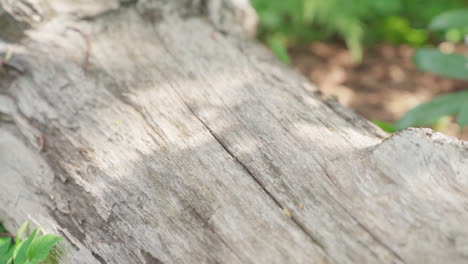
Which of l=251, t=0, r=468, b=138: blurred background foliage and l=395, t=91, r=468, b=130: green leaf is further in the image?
l=251, t=0, r=468, b=138: blurred background foliage

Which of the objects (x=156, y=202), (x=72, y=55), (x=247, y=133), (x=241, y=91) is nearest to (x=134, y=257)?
(x=156, y=202)

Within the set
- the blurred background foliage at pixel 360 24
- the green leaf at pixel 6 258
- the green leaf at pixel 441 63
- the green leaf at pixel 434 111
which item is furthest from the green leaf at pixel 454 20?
the green leaf at pixel 6 258

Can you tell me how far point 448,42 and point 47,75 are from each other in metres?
3.98

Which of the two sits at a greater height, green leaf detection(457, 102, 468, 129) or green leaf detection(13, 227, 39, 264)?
green leaf detection(457, 102, 468, 129)

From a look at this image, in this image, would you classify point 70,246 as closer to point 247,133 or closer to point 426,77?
point 247,133

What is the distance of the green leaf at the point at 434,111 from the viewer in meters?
2.42

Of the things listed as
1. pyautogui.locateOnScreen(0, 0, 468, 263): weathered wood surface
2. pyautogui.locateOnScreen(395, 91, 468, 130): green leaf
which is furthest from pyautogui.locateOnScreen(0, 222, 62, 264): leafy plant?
pyautogui.locateOnScreen(395, 91, 468, 130): green leaf

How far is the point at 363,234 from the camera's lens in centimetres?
113

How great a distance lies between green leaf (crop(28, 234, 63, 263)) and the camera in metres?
1.20

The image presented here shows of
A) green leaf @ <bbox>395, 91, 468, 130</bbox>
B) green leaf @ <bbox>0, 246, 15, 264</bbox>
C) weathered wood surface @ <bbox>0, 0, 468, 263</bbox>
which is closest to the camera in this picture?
weathered wood surface @ <bbox>0, 0, 468, 263</bbox>

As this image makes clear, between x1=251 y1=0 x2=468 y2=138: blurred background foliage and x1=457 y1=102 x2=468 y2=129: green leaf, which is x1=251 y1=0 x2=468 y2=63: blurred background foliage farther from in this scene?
x1=457 y1=102 x2=468 y2=129: green leaf

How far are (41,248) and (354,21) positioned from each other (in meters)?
3.53

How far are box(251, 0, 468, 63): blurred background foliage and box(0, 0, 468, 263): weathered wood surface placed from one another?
2071 mm

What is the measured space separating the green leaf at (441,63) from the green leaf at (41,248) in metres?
2.13
